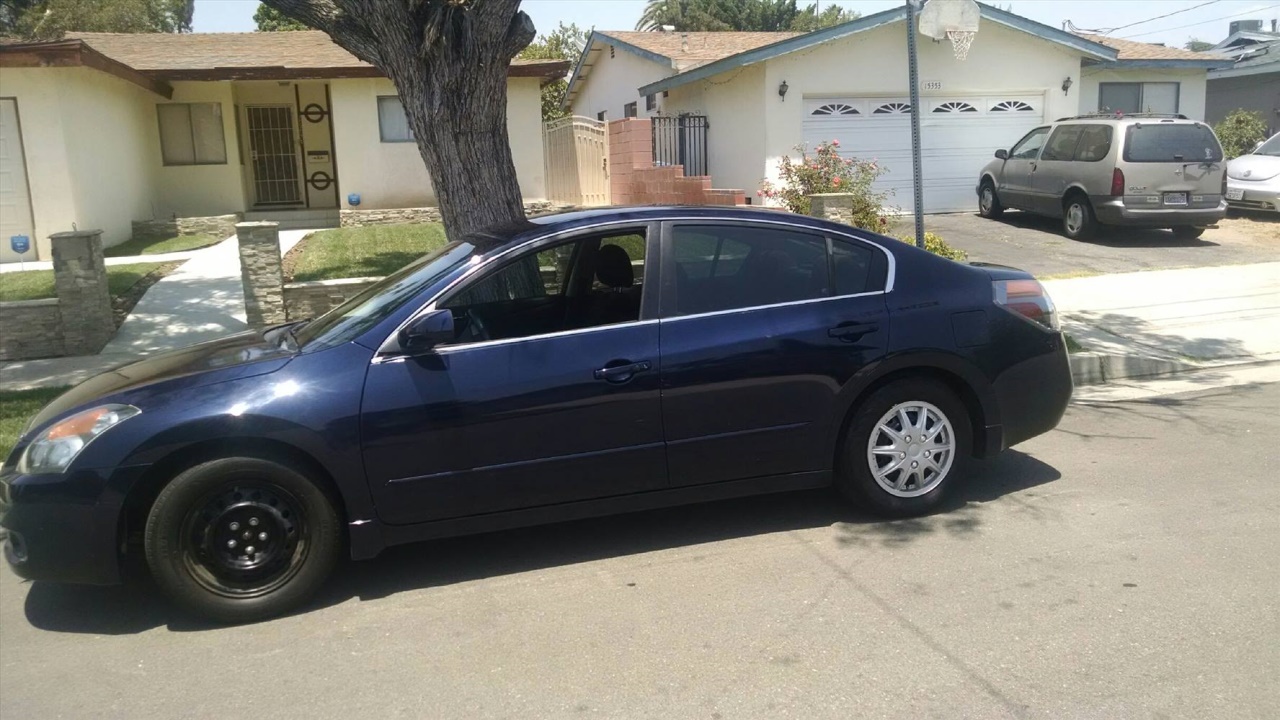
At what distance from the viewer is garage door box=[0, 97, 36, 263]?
1492cm

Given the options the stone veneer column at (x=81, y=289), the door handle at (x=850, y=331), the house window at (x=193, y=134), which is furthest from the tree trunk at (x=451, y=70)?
the house window at (x=193, y=134)

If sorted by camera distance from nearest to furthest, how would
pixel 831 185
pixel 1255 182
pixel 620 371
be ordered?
1. pixel 620 371
2. pixel 831 185
3. pixel 1255 182

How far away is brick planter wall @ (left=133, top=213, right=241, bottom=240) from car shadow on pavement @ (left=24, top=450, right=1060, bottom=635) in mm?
14210

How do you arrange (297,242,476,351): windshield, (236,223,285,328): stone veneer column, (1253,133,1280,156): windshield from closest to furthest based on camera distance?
1. (297,242,476,351): windshield
2. (236,223,285,328): stone veneer column
3. (1253,133,1280,156): windshield

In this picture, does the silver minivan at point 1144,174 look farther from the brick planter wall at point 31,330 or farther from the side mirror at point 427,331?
the brick planter wall at point 31,330

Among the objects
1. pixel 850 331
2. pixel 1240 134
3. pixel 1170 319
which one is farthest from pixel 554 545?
pixel 1240 134

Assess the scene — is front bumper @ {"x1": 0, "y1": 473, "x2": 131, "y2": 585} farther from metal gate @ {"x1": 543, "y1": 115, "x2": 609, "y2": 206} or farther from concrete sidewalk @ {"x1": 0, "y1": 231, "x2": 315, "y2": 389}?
metal gate @ {"x1": 543, "y1": 115, "x2": 609, "y2": 206}

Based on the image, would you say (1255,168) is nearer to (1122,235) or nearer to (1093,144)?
(1122,235)

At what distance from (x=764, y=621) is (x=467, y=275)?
2046 mm

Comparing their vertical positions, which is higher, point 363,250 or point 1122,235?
point 363,250

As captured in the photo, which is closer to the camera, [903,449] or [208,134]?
[903,449]

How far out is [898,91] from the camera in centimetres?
1764

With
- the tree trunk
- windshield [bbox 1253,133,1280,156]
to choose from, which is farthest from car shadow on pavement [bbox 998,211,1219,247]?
the tree trunk

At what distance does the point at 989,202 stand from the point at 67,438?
614 inches
